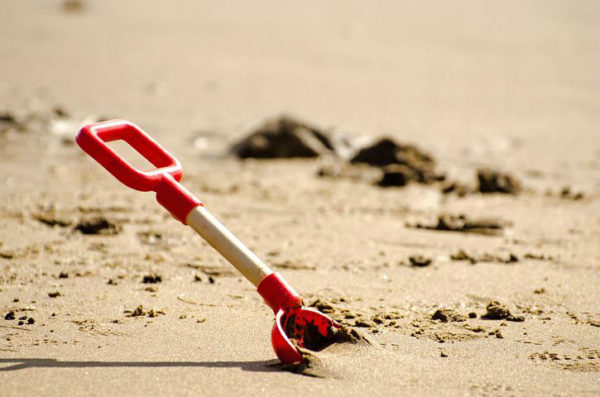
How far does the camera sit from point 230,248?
7.99ft

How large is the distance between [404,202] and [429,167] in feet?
2.32

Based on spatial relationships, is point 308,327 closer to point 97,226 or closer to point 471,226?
point 97,226

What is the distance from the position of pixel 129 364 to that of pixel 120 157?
0.60m

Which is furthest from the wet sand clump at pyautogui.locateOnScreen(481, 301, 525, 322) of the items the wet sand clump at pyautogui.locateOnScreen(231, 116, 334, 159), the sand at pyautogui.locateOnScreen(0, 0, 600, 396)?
the wet sand clump at pyautogui.locateOnScreen(231, 116, 334, 159)

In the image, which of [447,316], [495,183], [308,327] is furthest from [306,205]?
[308,327]

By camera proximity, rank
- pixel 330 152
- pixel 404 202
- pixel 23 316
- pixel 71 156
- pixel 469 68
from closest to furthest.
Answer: pixel 23 316 → pixel 404 202 → pixel 71 156 → pixel 330 152 → pixel 469 68

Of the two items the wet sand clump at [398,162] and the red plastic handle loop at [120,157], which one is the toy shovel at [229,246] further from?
the wet sand clump at [398,162]

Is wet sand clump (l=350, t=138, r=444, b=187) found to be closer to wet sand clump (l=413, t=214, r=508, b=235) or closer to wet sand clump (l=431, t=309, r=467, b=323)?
wet sand clump (l=413, t=214, r=508, b=235)

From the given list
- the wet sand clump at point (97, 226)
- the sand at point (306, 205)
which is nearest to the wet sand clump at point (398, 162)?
the sand at point (306, 205)

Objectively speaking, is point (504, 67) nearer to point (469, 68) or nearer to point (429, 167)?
point (469, 68)

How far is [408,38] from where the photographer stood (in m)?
8.74

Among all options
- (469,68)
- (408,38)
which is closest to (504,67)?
(469,68)

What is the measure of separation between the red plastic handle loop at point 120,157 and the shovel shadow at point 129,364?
505 mm

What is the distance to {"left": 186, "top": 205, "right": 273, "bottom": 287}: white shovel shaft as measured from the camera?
2414 mm
